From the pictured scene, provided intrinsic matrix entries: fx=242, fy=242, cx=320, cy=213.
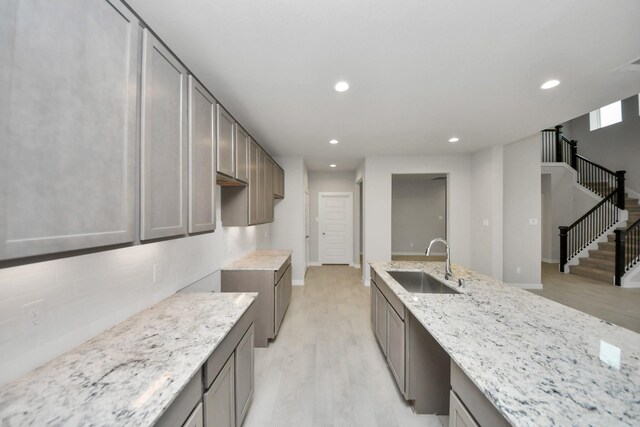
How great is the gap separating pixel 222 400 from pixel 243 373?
336mm

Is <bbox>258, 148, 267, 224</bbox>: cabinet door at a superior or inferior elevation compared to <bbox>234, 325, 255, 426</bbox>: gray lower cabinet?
superior

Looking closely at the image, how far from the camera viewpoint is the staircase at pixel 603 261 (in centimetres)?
516

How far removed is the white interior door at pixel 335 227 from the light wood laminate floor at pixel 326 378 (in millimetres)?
3083

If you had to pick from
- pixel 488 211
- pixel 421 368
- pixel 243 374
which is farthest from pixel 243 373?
pixel 488 211

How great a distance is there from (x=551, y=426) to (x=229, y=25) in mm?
2334

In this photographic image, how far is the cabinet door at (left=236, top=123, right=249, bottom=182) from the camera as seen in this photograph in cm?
234

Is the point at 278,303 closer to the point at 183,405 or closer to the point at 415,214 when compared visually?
the point at 183,405

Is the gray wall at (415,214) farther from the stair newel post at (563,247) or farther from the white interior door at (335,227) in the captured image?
the stair newel post at (563,247)

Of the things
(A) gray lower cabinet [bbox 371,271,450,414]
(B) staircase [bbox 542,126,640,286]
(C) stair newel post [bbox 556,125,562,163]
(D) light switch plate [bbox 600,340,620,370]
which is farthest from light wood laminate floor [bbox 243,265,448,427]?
(C) stair newel post [bbox 556,125,562,163]

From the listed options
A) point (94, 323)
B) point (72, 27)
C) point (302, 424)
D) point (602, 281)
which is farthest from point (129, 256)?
point (602, 281)

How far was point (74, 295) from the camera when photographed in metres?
1.16

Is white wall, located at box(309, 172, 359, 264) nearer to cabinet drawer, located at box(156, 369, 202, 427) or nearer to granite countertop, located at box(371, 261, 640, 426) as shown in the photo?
granite countertop, located at box(371, 261, 640, 426)

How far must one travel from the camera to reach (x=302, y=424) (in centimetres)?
174

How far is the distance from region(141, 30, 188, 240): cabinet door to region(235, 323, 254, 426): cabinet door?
2.75 feet
